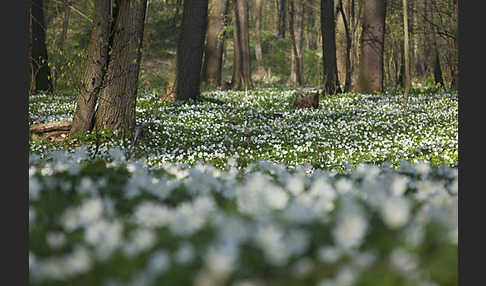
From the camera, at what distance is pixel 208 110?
13.0m

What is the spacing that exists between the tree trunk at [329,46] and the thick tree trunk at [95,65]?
1225 centimetres

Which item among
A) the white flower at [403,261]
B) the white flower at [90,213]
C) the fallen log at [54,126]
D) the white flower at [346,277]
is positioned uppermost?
the fallen log at [54,126]

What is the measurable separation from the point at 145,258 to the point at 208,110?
39.0 ft

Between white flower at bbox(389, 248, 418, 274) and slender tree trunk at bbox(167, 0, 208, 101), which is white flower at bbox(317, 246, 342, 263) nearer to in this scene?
white flower at bbox(389, 248, 418, 274)

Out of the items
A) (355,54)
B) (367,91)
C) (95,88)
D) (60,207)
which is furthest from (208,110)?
(355,54)

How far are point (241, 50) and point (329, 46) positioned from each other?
16.2 ft

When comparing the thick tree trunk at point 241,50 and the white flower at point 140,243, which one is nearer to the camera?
the white flower at point 140,243

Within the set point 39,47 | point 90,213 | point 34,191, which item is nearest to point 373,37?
point 39,47

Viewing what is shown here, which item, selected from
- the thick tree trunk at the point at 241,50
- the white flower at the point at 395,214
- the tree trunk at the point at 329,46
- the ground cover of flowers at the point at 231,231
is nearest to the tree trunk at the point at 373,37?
the tree trunk at the point at 329,46

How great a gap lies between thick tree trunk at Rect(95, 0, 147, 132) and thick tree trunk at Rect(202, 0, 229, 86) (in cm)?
1224

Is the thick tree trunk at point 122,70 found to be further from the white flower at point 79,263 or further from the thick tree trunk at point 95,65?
the white flower at point 79,263

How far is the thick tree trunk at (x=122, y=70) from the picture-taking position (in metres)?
8.15

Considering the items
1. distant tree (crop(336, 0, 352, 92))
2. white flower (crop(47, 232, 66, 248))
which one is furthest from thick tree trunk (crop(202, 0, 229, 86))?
white flower (crop(47, 232, 66, 248))
